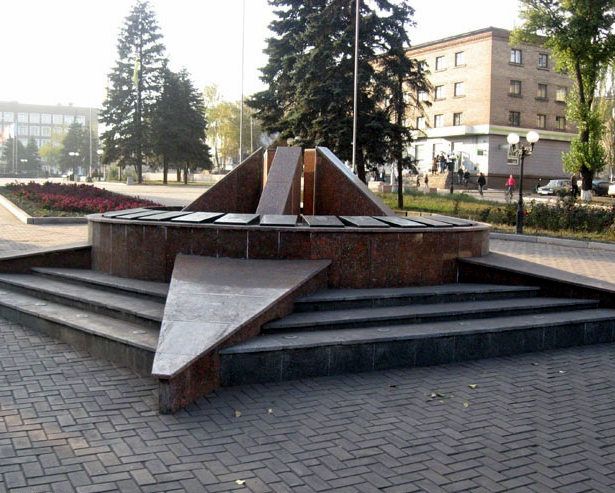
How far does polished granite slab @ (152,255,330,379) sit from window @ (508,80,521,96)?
45.4m

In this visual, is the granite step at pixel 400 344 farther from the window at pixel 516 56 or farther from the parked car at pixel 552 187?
the window at pixel 516 56

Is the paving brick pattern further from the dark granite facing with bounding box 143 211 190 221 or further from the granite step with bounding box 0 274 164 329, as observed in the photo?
the dark granite facing with bounding box 143 211 190 221

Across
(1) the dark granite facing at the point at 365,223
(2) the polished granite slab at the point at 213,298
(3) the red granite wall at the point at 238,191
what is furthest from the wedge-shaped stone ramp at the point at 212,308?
(3) the red granite wall at the point at 238,191

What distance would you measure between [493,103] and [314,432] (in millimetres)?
46584

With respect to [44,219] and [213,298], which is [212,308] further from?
[44,219]

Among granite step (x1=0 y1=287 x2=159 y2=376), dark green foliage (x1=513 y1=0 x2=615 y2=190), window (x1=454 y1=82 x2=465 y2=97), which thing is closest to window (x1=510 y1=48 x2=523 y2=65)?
window (x1=454 y1=82 x2=465 y2=97)

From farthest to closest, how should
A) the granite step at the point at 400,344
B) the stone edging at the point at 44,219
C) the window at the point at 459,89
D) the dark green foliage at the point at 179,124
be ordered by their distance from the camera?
the dark green foliage at the point at 179,124
the window at the point at 459,89
the stone edging at the point at 44,219
the granite step at the point at 400,344

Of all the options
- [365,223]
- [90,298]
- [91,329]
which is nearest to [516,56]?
[365,223]

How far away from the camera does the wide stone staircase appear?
18.2 ft

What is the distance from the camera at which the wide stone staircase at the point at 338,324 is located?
5551 millimetres

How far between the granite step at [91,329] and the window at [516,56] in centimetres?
4711

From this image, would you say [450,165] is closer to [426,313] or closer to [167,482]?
[426,313]

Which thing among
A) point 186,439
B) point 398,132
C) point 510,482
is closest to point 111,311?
point 186,439

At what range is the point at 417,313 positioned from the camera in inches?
260
